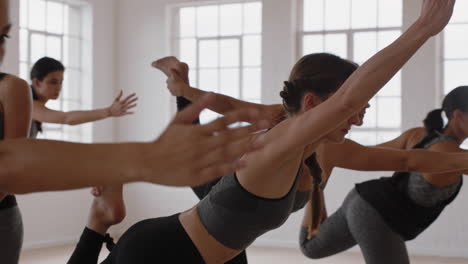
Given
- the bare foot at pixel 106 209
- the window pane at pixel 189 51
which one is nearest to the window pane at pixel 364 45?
the window pane at pixel 189 51

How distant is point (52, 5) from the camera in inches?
304

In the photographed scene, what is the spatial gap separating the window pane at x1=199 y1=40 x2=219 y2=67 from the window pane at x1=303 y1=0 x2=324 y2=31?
1192 millimetres

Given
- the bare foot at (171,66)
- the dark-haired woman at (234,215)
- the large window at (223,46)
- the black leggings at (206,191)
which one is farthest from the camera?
the large window at (223,46)

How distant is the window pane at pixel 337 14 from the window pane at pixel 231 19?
3.60 ft

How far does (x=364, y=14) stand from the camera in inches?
285

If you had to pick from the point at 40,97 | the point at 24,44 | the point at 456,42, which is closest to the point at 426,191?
the point at 40,97

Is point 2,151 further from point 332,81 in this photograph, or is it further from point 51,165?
point 332,81

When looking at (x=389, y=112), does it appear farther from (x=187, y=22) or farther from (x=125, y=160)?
(x=125, y=160)

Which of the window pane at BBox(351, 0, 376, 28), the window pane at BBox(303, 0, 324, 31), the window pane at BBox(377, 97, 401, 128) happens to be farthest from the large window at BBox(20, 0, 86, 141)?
the window pane at BBox(377, 97, 401, 128)

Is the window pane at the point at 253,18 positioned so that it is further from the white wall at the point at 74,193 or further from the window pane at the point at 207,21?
the white wall at the point at 74,193

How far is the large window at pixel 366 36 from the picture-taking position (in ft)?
23.4

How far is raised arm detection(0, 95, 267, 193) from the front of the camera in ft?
2.77

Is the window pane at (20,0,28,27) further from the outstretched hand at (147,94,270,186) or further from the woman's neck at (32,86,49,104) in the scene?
the outstretched hand at (147,94,270,186)

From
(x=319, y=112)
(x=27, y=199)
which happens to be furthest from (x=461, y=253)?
(x=319, y=112)
